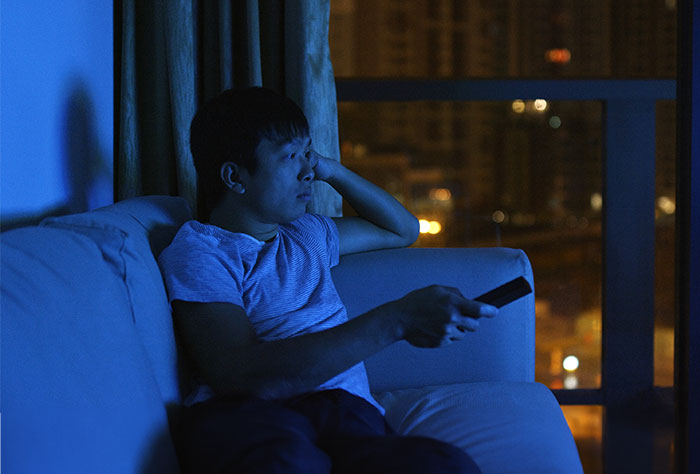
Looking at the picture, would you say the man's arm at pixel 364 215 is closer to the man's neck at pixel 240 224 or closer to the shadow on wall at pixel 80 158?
the man's neck at pixel 240 224

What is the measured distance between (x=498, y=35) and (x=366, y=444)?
2.04 meters

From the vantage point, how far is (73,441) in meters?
0.68

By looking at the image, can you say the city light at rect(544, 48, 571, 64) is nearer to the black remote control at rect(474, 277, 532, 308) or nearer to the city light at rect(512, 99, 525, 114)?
the city light at rect(512, 99, 525, 114)

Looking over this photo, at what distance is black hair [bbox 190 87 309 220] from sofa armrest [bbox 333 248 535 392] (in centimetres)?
39

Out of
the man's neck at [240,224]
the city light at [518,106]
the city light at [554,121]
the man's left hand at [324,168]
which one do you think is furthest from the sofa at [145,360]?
the city light at [554,121]

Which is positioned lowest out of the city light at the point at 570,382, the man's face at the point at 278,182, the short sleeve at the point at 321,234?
the city light at the point at 570,382

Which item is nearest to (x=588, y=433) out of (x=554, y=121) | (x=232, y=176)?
(x=554, y=121)

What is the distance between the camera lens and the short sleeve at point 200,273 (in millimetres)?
1104

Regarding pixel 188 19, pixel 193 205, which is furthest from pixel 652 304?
pixel 188 19

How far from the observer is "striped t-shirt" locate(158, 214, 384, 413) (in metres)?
1.12

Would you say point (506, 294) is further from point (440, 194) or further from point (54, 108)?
point (440, 194)

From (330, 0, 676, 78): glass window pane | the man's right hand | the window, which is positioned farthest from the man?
(330, 0, 676, 78): glass window pane

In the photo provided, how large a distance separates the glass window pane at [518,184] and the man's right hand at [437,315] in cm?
132

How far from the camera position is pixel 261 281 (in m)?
1.24
